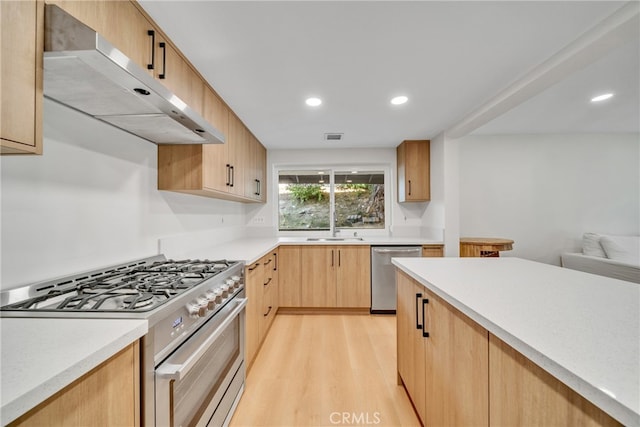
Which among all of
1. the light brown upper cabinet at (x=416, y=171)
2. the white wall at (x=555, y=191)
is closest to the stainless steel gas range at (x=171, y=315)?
the light brown upper cabinet at (x=416, y=171)

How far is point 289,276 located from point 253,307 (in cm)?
116

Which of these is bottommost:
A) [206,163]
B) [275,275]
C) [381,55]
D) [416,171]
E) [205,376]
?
[205,376]

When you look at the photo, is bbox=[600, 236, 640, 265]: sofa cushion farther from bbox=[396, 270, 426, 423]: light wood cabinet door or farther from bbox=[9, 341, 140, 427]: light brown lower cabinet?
bbox=[9, 341, 140, 427]: light brown lower cabinet

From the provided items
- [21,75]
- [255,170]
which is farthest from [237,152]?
[21,75]

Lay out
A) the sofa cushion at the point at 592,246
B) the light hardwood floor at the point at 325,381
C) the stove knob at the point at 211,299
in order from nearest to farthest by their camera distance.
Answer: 1. the stove knob at the point at 211,299
2. the light hardwood floor at the point at 325,381
3. the sofa cushion at the point at 592,246

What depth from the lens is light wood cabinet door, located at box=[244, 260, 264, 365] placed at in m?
1.83

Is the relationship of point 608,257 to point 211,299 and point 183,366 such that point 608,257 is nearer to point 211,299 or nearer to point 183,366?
point 211,299

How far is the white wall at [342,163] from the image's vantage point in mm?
3734

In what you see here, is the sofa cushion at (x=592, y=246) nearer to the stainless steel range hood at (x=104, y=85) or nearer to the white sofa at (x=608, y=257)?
the white sofa at (x=608, y=257)

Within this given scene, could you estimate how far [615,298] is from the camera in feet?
3.03

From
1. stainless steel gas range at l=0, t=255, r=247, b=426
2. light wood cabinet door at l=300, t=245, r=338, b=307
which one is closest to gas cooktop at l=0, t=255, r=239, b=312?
stainless steel gas range at l=0, t=255, r=247, b=426

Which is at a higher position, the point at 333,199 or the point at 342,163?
the point at 342,163

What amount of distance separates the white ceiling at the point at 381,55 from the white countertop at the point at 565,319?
4.34 feet

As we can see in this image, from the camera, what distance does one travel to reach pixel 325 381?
1828 mm
